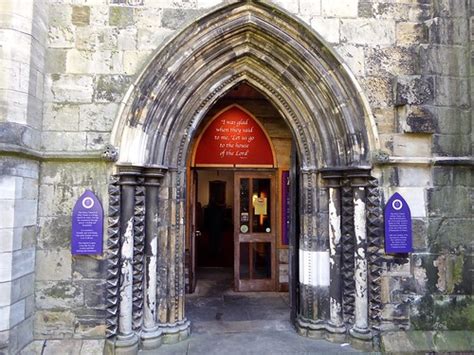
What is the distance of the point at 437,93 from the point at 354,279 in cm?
215

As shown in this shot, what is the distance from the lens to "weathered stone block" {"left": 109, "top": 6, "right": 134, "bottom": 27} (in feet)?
11.0

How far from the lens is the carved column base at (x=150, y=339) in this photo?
321 cm

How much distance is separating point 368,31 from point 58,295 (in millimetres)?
4173

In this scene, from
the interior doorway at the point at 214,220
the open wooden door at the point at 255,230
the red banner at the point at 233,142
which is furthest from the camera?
the interior doorway at the point at 214,220

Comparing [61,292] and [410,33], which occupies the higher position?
[410,33]

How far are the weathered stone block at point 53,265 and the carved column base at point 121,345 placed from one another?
0.74 metres

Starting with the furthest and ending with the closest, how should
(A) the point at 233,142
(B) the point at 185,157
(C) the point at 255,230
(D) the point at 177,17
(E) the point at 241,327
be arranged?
(C) the point at 255,230 → (A) the point at 233,142 → (E) the point at 241,327 → (B) the point at 185,157 → (D) the point at 177,17

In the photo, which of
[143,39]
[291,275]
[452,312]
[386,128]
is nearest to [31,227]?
[143,39]

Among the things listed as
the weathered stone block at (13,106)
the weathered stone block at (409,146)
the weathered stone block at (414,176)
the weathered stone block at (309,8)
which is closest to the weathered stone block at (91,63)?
the weathered stone block at (13,106)

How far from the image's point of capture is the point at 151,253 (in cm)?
335

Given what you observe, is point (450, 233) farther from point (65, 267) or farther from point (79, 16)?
point (79, 16)

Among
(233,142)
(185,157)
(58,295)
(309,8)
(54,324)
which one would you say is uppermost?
(309,8)

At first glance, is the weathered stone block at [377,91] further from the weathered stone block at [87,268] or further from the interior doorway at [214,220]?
the interior doorway at [214,220]

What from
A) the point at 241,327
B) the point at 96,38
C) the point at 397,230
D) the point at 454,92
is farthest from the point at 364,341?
the point at 96,38
